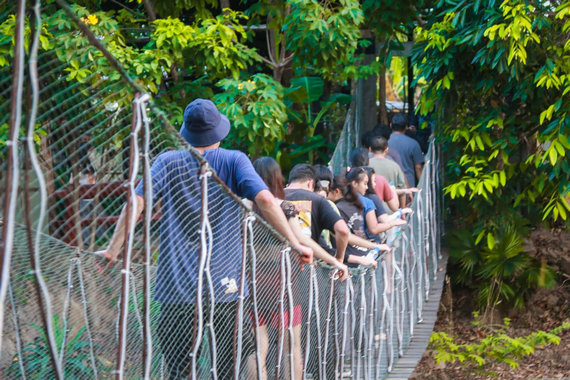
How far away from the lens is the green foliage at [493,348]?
7.95 m

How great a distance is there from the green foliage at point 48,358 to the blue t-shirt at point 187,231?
272mm

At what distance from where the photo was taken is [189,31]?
6.52 meters

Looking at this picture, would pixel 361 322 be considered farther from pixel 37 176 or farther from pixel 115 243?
pixel 37 176

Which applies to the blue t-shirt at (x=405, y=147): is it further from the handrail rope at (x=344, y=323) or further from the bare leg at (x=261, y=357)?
the bare leg at (x=261, y=357)

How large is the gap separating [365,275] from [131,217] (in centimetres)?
304

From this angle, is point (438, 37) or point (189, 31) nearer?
point (189, 31)

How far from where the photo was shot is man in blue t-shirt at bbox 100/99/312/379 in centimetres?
264

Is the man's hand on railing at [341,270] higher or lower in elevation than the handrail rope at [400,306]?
higher

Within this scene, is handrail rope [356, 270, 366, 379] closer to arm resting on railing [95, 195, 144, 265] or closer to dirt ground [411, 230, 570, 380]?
arm resting on railing [95, 195, 144, 265]

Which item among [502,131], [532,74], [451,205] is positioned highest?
[532,74]

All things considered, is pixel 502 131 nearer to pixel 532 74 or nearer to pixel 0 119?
pixel 532 74

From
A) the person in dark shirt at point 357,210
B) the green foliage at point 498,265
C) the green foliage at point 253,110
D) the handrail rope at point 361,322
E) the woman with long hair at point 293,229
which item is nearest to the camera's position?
the woman with long hair at point 293,229

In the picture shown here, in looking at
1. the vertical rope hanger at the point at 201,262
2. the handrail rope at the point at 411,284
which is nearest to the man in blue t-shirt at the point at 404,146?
the handrail rope at the point at 411,284

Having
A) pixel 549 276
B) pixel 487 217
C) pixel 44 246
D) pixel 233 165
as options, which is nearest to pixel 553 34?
pixel 487 217
